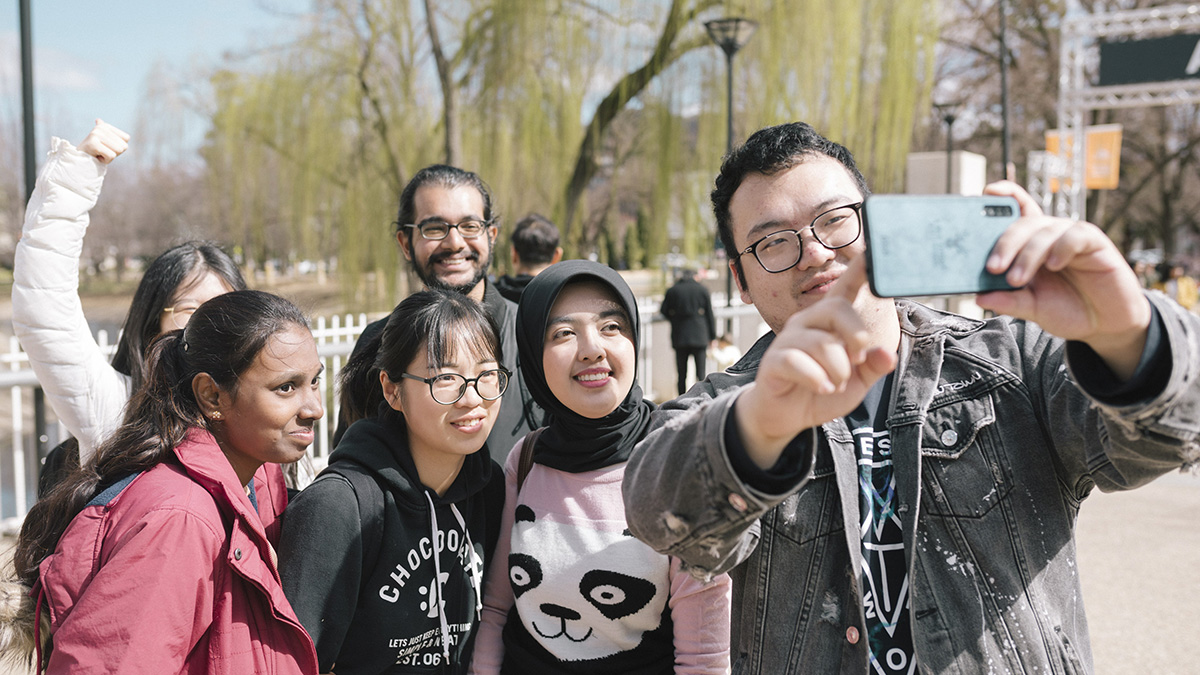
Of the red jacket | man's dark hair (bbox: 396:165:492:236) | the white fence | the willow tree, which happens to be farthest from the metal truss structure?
the red jacket

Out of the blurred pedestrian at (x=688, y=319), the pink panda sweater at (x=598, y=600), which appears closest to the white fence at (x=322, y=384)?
the blurred pedestrian at (x=688, y=319)

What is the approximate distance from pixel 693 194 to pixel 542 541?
10719 millimetres

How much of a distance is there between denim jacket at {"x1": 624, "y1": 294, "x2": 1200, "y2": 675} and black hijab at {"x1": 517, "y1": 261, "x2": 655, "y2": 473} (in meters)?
0.56

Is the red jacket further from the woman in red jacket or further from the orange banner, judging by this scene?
the orange banner

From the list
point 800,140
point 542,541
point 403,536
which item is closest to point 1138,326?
point 800,140

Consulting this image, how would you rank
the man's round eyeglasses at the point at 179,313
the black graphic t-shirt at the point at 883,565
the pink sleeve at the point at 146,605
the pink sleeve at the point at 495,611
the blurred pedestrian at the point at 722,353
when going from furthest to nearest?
the blurred pedestrian at the point at 722,353, the man's round eyeglasses at the point at 179,313, the pink sleeve at the point at 495,611, the pink sleeve at the point at 146,605, the black graphic t-shirt at the point at 883,565

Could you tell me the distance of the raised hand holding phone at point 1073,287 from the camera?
1.03 metres

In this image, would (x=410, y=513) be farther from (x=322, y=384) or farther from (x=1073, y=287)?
(x=322, y=384)

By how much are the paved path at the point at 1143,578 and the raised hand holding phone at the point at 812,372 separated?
3411mm

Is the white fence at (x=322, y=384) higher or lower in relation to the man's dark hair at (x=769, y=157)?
lower

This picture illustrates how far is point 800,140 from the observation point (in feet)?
5.06

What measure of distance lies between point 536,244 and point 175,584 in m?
4.03

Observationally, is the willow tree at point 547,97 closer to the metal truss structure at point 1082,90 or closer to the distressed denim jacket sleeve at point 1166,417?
the metal truss structure at point 1082,90

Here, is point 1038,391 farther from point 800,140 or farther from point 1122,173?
point 1122,173
